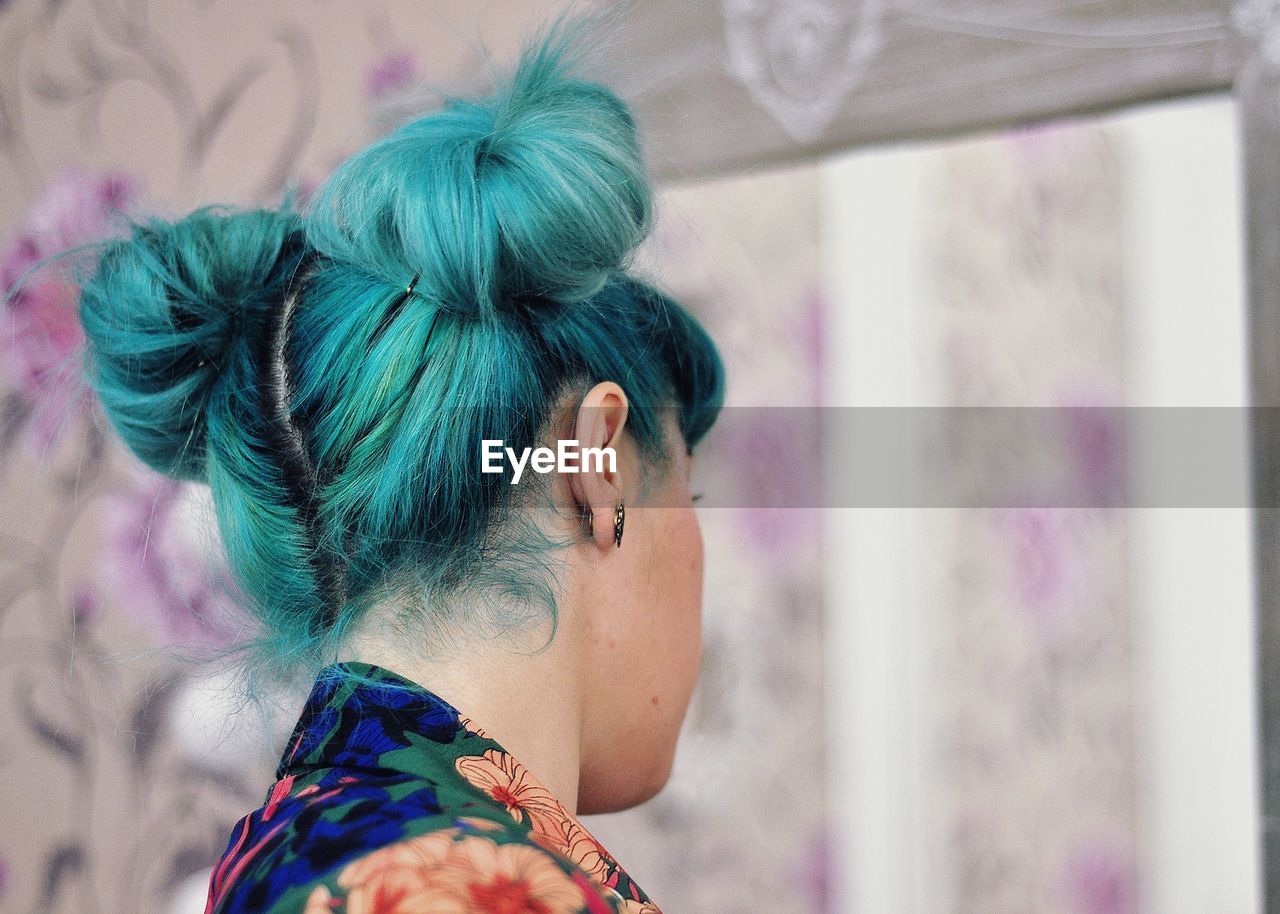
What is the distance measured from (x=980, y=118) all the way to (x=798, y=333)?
22cm

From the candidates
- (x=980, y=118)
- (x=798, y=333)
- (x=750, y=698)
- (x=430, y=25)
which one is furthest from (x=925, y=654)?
(x=430, y=25)

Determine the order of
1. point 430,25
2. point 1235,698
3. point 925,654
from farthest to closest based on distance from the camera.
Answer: point 430,25, point 925,654, point 1235,698

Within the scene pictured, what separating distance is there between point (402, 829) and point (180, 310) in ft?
1.14

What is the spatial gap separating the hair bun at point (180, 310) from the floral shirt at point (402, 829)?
19cm

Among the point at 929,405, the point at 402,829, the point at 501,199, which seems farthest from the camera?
the point at 929,405

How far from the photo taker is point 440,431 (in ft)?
1.87

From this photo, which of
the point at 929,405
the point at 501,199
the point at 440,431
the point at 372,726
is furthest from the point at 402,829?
the point at 929,405

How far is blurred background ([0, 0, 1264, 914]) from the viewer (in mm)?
779

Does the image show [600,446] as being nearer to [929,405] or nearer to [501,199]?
[501,199]

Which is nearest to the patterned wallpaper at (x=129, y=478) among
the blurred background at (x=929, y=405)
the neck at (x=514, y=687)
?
the blurred background at (x=929, y=405)

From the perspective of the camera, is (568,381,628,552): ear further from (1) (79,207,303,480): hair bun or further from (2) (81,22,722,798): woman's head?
(1) (79,207,303,480): hair bun

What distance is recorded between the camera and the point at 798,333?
3.05 feet

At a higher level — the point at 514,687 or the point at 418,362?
the point at 418,362

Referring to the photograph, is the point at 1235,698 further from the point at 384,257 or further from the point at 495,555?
the point at 384,257
